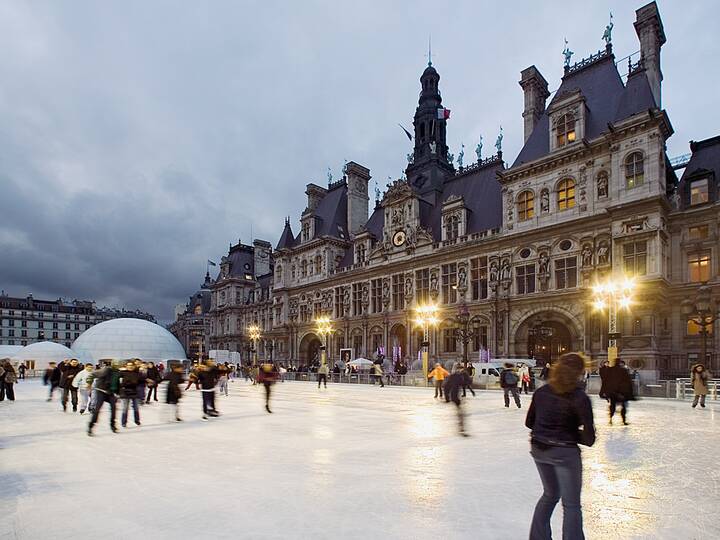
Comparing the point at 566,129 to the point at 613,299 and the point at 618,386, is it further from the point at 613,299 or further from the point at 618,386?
the point at 618,386

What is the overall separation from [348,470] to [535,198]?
1291 inches

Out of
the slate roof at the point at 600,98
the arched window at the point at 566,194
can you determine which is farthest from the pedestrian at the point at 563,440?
the arched window at the point at 566,194

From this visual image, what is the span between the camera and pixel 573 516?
398cm

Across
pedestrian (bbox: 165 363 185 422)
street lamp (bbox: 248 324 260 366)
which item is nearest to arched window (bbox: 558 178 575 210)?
pedestrian (bbox: 165 363 185 422)

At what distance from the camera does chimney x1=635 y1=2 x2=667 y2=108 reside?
33.4 m

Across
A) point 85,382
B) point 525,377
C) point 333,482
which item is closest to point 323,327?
point 525,377

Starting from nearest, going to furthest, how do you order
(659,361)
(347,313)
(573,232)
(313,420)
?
(313,420) < (659,361) < (573,232) < (347,313)

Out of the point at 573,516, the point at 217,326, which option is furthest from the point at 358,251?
the point at 573,516

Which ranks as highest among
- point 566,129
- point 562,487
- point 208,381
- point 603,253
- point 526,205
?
point 566,129

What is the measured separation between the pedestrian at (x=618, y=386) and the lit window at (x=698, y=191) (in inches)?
953

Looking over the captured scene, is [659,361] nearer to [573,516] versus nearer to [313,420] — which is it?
[313,420]

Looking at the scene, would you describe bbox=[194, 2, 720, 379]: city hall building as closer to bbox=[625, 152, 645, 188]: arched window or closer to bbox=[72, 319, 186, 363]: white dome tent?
bbox=[625, 152, 645, 188]: arched window

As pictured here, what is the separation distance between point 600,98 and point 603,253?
1297cm

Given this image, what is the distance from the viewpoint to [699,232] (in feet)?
98.6
